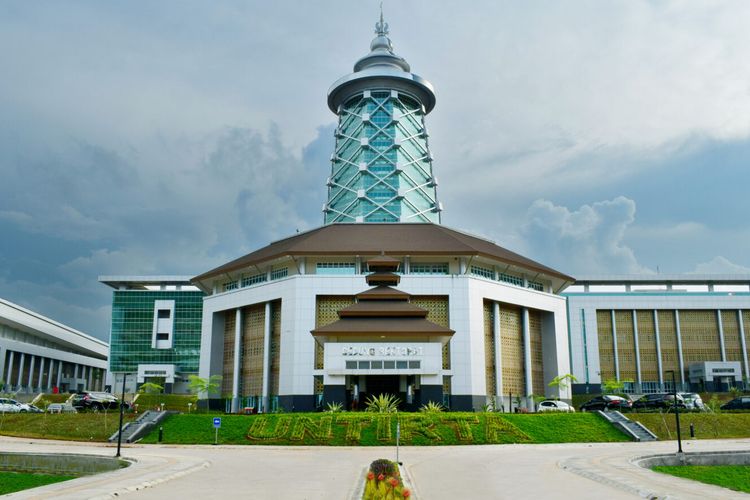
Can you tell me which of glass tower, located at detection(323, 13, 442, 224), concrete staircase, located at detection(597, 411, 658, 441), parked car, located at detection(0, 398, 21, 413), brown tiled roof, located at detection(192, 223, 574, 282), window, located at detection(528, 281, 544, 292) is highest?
glass tower, located at detection(323, 13, 442, 224)

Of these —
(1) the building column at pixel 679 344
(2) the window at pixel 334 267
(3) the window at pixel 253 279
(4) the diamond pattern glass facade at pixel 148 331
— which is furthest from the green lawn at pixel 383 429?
(4) the diamond pattern glass facade at pixel 148 331

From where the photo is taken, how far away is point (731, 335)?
299 ft

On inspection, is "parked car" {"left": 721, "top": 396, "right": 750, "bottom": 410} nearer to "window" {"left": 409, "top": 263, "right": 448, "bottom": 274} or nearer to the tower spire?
"window" {"left": 409, "top": 263, "right": 448, "bottom": 274}

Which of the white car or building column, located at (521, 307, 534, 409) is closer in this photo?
the white car

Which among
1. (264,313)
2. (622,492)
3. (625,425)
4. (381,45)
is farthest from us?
(381,45)

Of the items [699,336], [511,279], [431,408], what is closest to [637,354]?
[699,336]

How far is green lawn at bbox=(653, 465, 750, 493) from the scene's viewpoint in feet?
84.9

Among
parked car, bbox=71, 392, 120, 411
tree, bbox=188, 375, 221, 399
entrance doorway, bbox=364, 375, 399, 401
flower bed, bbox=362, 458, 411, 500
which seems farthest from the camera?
tree, bbox=188, 375, 221, 399

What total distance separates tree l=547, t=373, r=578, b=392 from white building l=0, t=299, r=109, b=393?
2680 inches

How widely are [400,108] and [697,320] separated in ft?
167

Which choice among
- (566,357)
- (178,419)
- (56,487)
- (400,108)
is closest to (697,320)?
(566,357)

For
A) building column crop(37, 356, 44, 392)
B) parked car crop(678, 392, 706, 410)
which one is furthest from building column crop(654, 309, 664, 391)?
building column crop(37, 356, 44, 392)

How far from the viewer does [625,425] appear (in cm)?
4447

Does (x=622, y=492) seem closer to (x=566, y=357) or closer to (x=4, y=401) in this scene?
(x=566, y=357)
